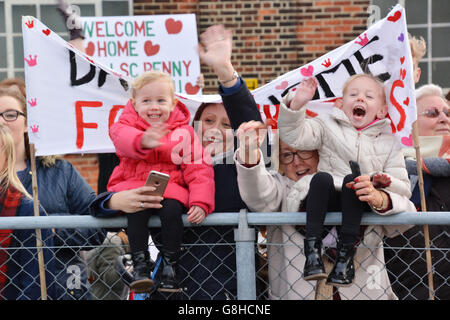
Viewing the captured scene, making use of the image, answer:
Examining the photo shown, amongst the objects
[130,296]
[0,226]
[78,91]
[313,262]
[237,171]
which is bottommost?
[130,296]

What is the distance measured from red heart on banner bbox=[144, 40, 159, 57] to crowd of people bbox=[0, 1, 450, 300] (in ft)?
11.9

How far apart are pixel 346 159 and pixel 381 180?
42 centimetres

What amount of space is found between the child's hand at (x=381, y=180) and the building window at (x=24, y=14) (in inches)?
251

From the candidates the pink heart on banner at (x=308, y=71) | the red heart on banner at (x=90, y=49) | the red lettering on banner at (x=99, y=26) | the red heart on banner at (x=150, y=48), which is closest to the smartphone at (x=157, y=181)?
the pink heart on banner at (x=308, y=71)

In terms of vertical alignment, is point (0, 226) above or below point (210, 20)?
below

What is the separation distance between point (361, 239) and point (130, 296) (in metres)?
1.55

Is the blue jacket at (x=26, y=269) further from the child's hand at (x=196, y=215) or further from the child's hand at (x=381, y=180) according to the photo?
A: the child's hand at (x=381, y=180)

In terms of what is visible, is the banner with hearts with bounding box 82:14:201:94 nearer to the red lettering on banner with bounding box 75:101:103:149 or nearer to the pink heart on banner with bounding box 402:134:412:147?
the red lettering on banner with bounding box 75:101:103:149

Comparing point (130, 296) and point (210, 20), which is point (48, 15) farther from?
point (130, 296)

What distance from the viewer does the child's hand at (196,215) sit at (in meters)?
2.95

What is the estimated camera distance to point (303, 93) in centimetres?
305

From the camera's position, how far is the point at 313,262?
112 inches
